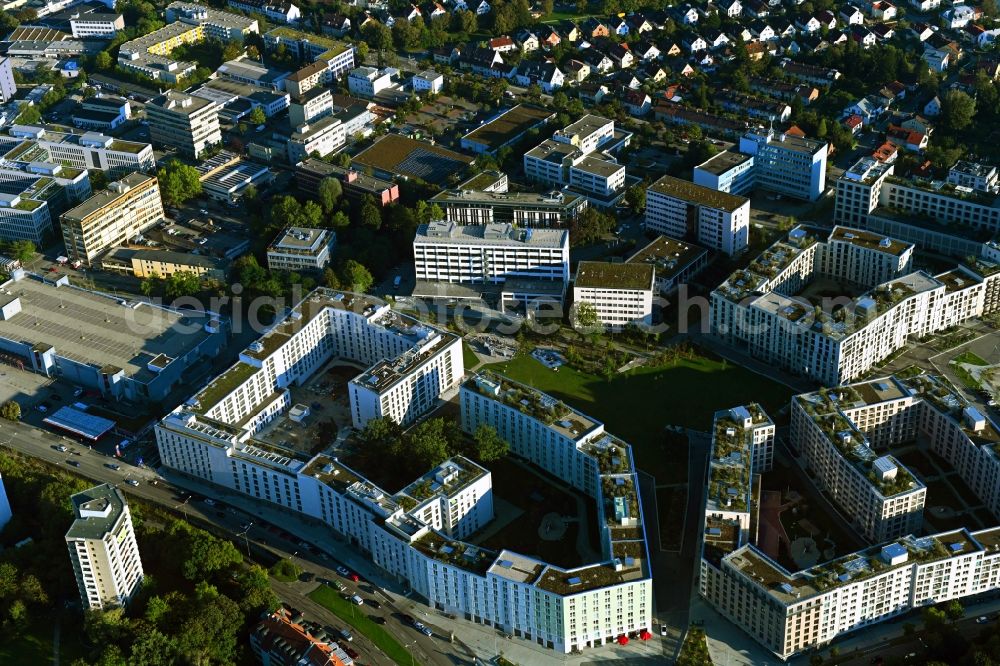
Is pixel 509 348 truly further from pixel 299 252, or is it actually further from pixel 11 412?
pixel 11 412

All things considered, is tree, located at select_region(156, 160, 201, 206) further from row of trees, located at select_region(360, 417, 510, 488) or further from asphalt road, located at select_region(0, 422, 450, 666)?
row of trees, located at select_region(360, 417, 510, 488)

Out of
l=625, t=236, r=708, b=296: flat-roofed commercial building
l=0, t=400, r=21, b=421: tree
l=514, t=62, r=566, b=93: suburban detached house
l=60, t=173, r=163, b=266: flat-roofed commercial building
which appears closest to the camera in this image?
l=0, t=400, r=21, b=421: tree

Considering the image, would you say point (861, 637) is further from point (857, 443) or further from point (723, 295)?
point (723, 295)

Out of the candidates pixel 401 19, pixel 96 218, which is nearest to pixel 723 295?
pixel 96 218

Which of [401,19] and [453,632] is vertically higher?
[401,19]

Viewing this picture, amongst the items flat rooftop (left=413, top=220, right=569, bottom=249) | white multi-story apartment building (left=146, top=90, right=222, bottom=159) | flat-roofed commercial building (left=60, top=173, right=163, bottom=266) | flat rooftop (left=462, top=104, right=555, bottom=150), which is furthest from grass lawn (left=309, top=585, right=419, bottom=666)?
white multi-story apartment building (left=146, top=90, right=222, bottom=159)

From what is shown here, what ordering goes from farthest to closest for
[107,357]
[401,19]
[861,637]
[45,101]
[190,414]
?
[401,19]
[45,101]
[107,357]
[190,414]
[861,637]

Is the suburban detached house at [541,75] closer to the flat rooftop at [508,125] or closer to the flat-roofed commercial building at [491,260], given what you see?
the flat rooftop at [508,125]
